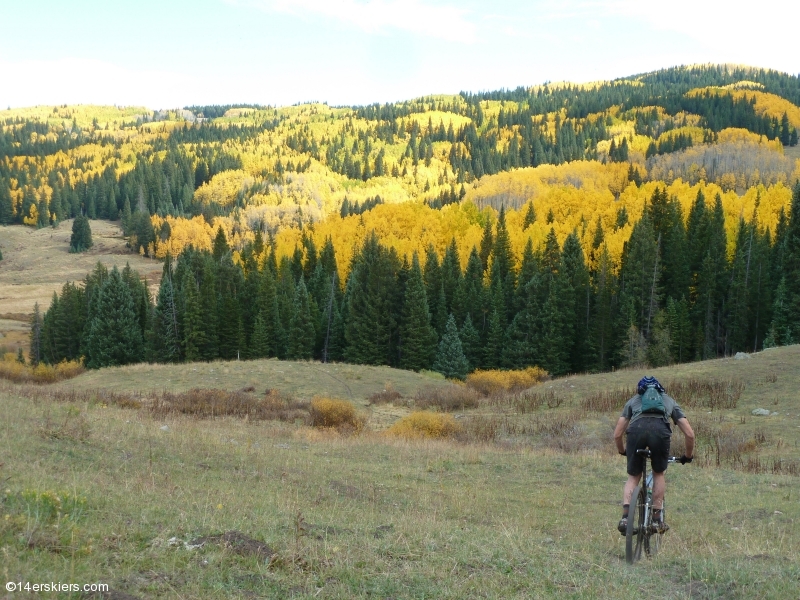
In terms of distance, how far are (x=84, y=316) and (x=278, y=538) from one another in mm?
83589

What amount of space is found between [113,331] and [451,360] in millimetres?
38885

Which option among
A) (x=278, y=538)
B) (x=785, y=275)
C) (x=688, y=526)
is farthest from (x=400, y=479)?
(x=785, y=275)

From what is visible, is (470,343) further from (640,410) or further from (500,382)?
(640,410)

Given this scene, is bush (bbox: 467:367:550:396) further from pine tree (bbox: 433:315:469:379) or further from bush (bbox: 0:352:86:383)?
bush (bbox: 0:352:86:383)

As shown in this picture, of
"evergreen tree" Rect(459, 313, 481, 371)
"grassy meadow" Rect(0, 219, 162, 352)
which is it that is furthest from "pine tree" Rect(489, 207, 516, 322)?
"grassy meadow" Rect(0, 219, 162, 352)

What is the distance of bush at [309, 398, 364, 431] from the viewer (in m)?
29.6

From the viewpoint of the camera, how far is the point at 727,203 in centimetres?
12006

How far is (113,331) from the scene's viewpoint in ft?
241

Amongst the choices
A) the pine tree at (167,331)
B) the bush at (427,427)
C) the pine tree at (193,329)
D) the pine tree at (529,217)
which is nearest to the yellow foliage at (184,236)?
the pine tree at (529,217)

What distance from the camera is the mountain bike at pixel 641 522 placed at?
8742 mm

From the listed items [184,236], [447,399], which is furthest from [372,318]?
[184,236]

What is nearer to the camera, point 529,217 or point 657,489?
point 657,489

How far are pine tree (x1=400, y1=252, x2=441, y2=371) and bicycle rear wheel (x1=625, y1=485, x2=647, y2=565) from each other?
59.4 meters

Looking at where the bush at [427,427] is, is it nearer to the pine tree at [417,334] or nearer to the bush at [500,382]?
the bush at [500,382]
